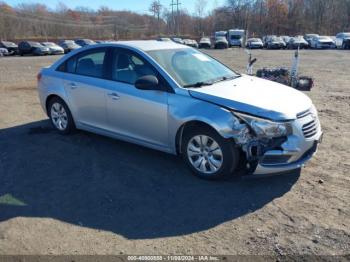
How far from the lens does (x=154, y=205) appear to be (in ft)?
13.2

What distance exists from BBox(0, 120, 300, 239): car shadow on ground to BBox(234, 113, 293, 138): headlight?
703 mm

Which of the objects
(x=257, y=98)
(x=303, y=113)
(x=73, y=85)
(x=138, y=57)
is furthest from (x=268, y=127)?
(x=73, y=85)

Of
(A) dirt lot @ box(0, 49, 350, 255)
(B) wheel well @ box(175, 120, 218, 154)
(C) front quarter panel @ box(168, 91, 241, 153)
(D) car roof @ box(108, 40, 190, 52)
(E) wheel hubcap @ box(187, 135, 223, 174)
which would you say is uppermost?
(D) car roof @ box(108, 40, 190, 52)

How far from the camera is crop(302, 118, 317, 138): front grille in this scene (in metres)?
4.33

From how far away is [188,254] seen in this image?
3.16 metres

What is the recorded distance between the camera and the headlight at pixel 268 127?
13.6ft

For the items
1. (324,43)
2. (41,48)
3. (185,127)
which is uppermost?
(324,43)

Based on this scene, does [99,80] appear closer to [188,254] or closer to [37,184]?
[37,184]

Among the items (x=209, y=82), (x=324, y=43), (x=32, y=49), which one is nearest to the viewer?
(x=209, y=82)

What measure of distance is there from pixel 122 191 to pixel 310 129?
2473 millimetres

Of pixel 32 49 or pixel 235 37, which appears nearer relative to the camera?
pixel 32 49

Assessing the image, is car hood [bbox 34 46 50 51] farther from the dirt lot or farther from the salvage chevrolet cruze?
the dirt lot

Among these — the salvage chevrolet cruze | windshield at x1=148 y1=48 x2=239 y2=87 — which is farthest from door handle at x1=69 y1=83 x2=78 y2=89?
windshield at x1=148 y1=48 x2=239 y2=87

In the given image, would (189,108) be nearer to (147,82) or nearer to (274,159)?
(147,82)
